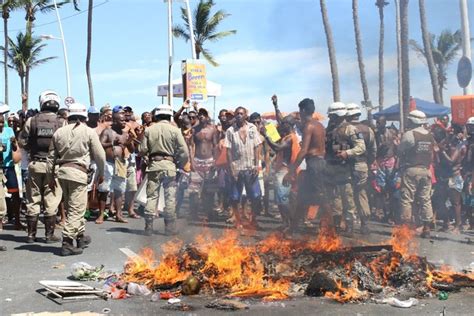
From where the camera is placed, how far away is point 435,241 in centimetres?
909

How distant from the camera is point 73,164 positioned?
776 cm

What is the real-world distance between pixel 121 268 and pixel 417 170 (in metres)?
4.71

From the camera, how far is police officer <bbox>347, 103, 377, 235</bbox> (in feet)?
29.8

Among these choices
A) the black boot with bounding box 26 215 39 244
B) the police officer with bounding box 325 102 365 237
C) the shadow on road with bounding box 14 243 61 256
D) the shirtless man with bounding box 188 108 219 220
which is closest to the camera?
the shadow on road with bounding box 14 243 61 256

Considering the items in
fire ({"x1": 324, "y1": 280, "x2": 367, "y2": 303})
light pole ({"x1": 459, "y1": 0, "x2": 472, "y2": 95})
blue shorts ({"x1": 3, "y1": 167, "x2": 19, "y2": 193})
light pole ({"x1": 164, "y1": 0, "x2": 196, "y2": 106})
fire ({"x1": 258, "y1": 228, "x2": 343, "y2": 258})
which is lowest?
fire ({"x1": 324, "y1": 280, "x2": 367, "y2": 303})

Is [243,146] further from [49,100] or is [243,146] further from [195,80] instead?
[195,80]

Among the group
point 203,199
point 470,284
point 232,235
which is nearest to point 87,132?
point 232,235

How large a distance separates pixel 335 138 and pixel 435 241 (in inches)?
82.2

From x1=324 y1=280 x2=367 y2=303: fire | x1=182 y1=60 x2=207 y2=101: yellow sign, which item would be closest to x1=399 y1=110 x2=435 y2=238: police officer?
x1=324 y1=280 x2=367 y2=303: fire

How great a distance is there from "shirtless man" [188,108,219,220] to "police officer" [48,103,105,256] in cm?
345

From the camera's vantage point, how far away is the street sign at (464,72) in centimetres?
1149

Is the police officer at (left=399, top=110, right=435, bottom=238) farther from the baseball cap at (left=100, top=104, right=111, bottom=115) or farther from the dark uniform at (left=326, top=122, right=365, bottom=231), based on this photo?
the baseball cap at (left=100, top=104, right=111, bottom=115)

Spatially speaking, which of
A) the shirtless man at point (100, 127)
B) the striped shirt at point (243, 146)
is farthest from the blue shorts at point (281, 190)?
the shirtless man at point (100, 127)

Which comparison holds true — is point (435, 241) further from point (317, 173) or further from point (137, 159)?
point (137, 159)
